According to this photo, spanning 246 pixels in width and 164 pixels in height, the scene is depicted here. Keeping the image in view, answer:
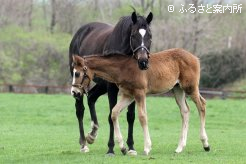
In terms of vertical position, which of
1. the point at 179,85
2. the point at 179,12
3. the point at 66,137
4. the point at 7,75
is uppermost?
the point at 179,85

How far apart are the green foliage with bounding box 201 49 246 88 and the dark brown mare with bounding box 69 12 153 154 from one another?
31353 mm

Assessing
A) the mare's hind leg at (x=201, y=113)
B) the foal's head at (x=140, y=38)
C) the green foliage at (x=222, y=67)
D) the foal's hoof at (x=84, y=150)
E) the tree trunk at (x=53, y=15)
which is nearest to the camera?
the foal's head at (x=140, y=38)

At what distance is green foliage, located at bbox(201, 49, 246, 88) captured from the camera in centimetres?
4459

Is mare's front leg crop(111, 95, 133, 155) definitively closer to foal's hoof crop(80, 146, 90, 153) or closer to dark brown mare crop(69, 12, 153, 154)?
dark brown mare crop(69, 12, 153, 154)

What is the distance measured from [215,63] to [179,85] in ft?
112

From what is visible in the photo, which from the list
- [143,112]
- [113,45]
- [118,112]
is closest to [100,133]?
[113,45]

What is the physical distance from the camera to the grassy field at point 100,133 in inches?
420

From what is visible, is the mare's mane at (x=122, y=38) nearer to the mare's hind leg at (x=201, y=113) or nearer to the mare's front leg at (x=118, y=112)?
the mare's front leg at (x=118, y=112)

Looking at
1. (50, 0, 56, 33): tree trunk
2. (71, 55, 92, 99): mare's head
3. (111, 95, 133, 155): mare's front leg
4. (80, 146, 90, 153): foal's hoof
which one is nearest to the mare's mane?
(71, 55, 92, 99): mare's head

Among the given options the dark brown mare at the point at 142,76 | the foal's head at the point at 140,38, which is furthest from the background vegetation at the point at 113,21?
the foal's head at the point at 140,38

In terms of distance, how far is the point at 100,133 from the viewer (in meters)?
18.0

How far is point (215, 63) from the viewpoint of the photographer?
148 ft

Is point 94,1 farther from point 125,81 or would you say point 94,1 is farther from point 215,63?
point 125,81

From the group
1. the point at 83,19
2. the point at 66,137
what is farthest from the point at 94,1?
the point at 66,137
